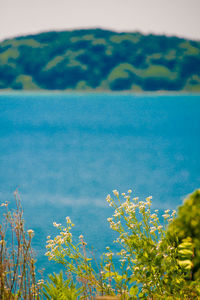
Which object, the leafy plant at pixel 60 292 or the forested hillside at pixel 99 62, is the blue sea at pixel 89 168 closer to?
the leafy plant at pixel 60 292

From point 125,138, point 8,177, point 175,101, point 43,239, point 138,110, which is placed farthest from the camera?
point 175,101

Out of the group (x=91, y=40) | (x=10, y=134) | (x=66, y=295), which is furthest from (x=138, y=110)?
(x=91, y=40)

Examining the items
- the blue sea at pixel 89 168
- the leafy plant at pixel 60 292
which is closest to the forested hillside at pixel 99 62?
the blue sea at pixel 89 168

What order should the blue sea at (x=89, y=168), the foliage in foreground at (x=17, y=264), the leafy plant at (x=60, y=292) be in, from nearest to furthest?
the foliage in foreground at (x=17, y=264) < the leafy plant at (x=60, y=292) < the blue sea at (x=89, y=168)

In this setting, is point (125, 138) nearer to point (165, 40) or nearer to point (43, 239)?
point (43, 239)

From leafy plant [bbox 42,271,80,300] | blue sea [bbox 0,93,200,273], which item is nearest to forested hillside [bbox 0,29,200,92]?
blue sea [bbox 0,93,200,273]

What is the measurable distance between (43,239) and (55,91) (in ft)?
220

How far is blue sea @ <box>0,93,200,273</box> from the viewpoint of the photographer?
304 inches

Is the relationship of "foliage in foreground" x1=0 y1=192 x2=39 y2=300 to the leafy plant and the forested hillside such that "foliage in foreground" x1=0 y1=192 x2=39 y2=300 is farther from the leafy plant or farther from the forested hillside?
the forested hillside

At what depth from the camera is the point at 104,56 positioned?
7844 cm

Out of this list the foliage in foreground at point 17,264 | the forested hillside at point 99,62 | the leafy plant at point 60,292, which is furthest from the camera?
the forested hillside at point 99,62

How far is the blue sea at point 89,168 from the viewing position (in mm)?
7711

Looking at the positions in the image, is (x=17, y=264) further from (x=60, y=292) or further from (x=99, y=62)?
(x=99, y=62)

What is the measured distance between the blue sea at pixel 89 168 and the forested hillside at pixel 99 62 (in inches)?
1663
